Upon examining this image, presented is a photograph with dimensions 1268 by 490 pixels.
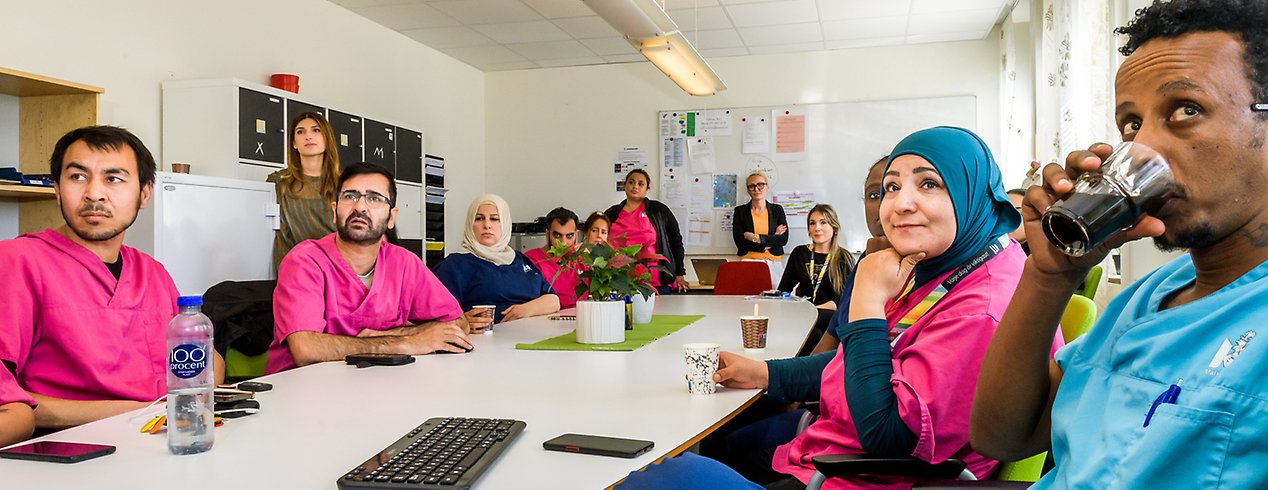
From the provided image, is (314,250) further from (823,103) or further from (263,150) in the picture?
(823,103)

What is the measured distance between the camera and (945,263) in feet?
4.80

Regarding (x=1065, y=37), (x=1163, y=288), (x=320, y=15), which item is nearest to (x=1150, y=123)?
(x=1163, y=288)

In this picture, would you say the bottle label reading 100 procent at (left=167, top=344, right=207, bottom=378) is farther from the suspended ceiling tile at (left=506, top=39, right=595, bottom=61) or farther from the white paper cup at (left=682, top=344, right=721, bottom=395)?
the suspended ceiling tile at (left=506, top=39, right=595, bottom=61)

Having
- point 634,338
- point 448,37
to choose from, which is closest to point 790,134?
point 448,37

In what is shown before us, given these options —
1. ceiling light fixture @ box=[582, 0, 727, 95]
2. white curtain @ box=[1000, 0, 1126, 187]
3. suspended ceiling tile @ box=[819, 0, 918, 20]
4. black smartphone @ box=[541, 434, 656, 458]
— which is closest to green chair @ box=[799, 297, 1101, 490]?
black smartphone @ box=[541, 434, 656, 458]

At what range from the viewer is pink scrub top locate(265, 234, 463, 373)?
2.39 meters

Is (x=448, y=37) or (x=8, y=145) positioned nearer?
(x=8, y=145)

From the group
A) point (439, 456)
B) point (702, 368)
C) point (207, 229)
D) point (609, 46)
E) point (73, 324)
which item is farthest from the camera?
Answer: point (609, 46)

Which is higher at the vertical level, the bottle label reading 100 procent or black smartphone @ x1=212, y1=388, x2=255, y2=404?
the bottle label reading 100 procent

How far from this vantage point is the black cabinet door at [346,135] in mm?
5320

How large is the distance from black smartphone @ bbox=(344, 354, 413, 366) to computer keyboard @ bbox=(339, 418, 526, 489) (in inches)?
31.7

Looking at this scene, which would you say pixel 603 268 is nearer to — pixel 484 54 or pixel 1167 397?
pixel 1167 397

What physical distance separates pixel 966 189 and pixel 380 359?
1.43m

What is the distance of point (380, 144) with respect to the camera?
5.84 metres
